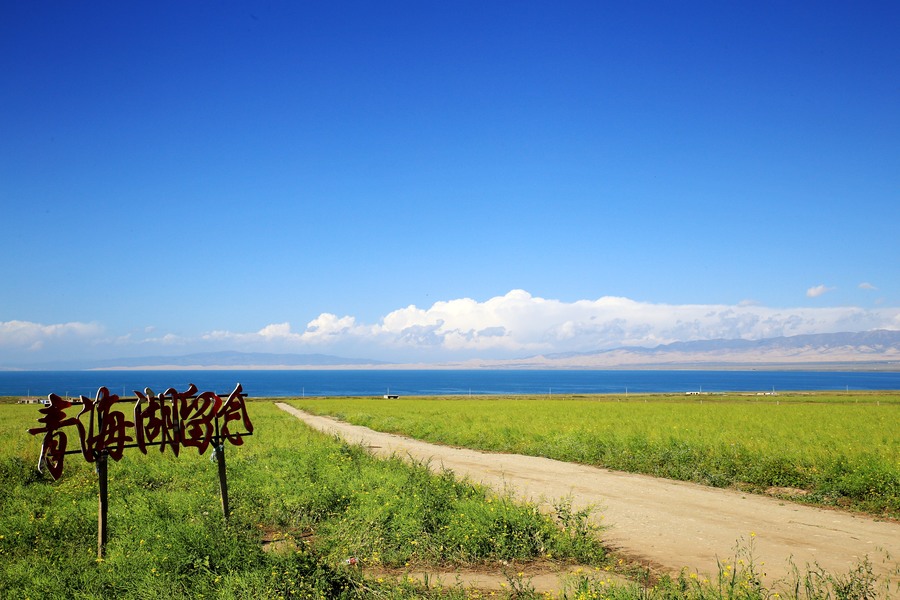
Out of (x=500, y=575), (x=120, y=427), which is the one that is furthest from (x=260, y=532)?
(x=500, y=575)

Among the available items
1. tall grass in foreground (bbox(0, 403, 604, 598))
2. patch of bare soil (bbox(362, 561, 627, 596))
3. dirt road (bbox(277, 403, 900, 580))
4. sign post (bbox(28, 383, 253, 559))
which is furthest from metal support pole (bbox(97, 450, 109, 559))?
dirt road (bbox(277, 403, 900, 580))

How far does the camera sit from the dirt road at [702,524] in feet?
31.8

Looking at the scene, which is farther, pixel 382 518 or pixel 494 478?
pixel 494 478

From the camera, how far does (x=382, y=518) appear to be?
425 inches

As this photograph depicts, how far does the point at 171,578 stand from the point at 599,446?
17.1 meters

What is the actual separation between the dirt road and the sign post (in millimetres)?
6678

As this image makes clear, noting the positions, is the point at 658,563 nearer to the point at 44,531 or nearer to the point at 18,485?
the point at 44,531

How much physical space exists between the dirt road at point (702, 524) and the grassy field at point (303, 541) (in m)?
0.82

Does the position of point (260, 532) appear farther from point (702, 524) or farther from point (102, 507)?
point (702, 524)

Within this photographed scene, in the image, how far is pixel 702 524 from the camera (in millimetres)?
Answer: 12055

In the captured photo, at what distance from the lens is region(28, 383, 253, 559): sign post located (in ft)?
31.1

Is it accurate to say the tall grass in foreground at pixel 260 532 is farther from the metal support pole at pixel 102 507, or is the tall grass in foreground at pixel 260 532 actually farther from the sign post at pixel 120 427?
the sign post at pixel 120 427

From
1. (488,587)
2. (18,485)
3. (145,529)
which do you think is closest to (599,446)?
(488,587)

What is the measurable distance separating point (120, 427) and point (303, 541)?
12.2 feet
